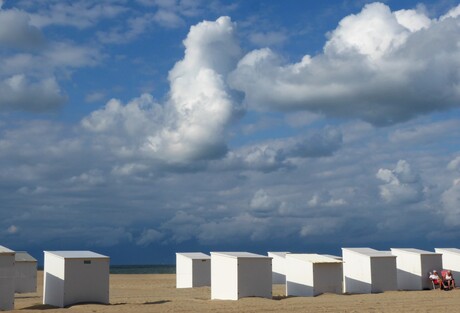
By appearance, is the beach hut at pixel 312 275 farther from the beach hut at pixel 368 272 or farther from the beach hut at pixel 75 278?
the beach hut at pixel 75 278

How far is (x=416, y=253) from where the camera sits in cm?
3331

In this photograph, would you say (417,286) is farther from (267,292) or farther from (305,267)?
(267,292)

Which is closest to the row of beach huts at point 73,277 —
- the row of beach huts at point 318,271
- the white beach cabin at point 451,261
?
the row of beach huts at point 318,271

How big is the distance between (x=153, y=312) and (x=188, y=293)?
33.8ft

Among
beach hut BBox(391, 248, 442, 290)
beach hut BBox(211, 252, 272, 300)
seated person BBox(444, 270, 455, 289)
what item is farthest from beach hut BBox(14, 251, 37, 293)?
seated person BBox(444, 270, 455, 289)

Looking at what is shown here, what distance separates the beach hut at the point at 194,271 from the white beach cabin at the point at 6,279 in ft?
49.2

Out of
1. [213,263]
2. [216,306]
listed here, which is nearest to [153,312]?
[216,306]

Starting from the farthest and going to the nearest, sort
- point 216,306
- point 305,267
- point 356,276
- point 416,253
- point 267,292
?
point 416,253, point 356,276, point 305,267, point 267,292, point 216,306

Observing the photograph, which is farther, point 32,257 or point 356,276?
point 32,257

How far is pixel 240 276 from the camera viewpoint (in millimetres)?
25734

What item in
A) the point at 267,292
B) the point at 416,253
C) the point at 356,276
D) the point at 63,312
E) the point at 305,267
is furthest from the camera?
the point at 416,253

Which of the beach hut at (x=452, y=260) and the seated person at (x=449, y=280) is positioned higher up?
the beach hut at (x=452, y=260)

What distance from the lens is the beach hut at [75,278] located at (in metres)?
23.6

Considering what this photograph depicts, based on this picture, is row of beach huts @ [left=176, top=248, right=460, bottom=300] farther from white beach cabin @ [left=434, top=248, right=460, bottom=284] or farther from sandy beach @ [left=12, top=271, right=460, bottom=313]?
sandy beach @ [left=12, top=271, right=460, bottom=313]
